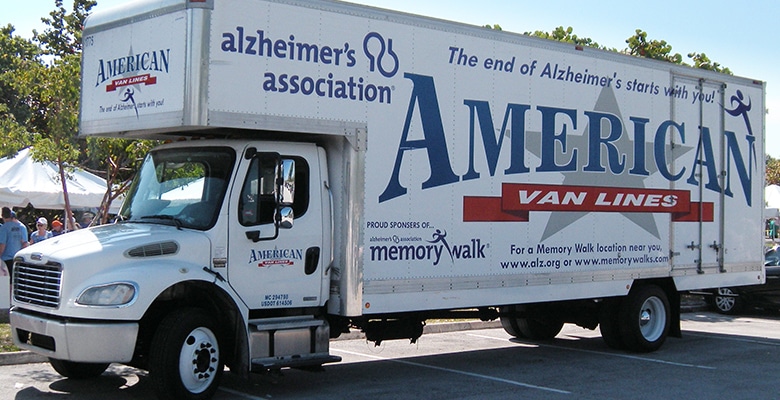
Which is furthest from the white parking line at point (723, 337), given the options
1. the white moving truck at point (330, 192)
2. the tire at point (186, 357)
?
the tire at point (186, 357)

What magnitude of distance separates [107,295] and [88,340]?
16.2 inches

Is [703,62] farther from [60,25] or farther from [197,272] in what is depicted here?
[60,25]

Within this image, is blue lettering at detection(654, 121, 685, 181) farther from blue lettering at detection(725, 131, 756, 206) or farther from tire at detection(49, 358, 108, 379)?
tire at detection(49, 358, 108, 379)

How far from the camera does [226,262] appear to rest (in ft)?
28.0

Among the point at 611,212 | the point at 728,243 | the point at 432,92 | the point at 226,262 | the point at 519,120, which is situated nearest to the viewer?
the point at 226,262

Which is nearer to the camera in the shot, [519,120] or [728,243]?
[519,120]

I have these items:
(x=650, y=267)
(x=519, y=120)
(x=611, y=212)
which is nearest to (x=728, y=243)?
(x=650, y=267)

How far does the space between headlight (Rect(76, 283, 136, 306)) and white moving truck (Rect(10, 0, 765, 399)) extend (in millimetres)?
12

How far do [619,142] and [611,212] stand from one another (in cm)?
95

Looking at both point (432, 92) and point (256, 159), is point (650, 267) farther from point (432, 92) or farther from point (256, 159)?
point (256, 159)

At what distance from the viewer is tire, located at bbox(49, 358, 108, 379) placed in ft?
30.3

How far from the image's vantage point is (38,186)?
19422 millimetres

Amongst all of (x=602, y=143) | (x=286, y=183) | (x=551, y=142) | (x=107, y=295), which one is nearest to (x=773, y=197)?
(x=602, y=143)

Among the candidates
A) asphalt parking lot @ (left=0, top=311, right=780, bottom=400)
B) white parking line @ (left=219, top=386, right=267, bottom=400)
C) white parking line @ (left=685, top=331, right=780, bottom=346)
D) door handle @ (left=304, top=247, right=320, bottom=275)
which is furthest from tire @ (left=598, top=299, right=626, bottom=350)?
white parking line @ (left=219, top=386, right=267, bottom=400)
